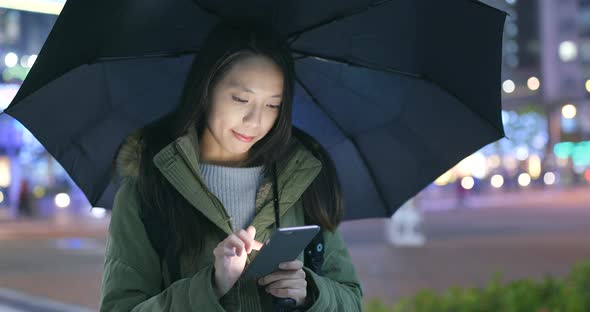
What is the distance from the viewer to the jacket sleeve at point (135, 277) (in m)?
2.10

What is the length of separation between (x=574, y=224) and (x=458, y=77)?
19908 mm

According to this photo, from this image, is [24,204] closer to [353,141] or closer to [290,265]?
[353,141]

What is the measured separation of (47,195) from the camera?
33938mm

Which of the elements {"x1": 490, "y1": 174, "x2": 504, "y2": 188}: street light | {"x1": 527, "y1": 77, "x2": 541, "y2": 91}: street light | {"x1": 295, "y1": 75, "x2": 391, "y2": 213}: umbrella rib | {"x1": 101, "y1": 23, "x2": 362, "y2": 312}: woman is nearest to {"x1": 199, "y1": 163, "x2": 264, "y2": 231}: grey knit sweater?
{"x1": 101, "y1": 23, "x2": 362, "y2": 312}: woman

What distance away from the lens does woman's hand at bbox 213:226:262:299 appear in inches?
79.2

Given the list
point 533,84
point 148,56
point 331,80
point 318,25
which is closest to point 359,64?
point 331,80

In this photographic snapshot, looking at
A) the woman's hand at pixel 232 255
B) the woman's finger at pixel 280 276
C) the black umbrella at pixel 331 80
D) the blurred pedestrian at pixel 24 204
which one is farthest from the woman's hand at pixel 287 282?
the blurred pedestrian at pixel 24 204

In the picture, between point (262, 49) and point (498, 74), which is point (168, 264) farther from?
point (498, 74)

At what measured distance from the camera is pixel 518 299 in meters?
6.18

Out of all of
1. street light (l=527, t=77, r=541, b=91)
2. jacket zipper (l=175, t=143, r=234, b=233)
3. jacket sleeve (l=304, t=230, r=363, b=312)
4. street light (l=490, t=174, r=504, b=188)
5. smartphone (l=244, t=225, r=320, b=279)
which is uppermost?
street light (l=527, t=77, r=541, b=91)

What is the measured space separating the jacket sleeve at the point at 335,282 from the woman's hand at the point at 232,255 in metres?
0.26

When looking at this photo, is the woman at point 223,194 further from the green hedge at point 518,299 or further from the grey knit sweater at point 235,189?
the green hedge at point 518,299

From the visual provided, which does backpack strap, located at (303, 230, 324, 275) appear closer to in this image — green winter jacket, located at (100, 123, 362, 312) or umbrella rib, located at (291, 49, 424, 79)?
green winter jacket, located at (100, 123, 362, 312)

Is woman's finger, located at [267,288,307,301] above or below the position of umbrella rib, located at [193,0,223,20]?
below
